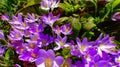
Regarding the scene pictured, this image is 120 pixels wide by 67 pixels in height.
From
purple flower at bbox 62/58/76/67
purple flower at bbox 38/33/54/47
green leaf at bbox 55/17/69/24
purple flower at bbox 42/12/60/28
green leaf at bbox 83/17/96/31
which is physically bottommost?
purple flower at bbox 62/58/76/67

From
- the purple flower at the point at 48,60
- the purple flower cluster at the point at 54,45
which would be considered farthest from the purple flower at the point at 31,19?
the purple flower at the point at 48,60

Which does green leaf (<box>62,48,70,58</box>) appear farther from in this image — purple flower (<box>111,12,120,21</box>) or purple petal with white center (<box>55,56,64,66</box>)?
purple flower (<box>111,12,120,21</box>)

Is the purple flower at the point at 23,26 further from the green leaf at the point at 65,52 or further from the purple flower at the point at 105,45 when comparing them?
the purple flower at the point at 105,45

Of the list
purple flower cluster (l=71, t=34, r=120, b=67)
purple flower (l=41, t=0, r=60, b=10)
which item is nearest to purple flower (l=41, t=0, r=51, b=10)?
purple flower (l=41, t=0, r=60, b=10)

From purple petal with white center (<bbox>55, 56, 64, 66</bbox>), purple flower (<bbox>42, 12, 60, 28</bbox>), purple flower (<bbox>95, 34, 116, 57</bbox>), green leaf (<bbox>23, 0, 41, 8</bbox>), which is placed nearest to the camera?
purple petal with white center (<bbox>55, 56, 64, 66</bbox>)

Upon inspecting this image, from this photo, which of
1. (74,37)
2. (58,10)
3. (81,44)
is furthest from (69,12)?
(81,44)

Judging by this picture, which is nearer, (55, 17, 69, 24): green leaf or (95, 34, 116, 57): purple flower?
(95, 34, 116, 57): purple flower

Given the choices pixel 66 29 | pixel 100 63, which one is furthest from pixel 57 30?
pixel 100 63

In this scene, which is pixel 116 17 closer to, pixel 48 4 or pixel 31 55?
pixel 48 4
